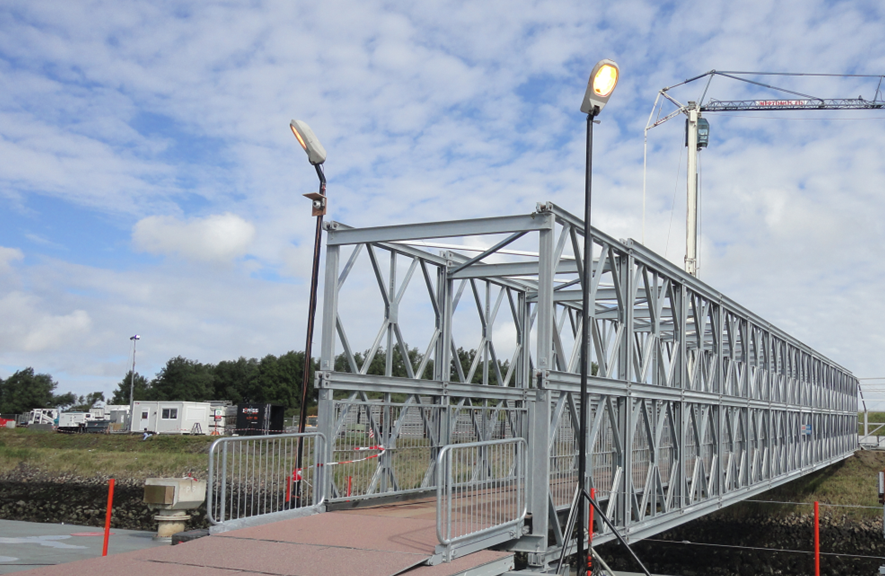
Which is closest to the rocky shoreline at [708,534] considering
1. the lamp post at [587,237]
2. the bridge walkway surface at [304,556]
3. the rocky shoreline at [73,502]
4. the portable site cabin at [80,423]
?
the rocky shoreline at [73,502]

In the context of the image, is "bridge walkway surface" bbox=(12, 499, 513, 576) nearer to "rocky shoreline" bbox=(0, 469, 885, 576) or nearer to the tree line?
"rocky shoreline" bbox=(0, 469, 885, 576)

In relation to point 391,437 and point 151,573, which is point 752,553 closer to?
point 391,437

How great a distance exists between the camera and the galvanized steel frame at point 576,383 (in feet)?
32.8

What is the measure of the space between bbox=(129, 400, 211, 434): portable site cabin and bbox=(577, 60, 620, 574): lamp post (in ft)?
169

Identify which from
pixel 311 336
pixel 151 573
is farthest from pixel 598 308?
pixel 151 573

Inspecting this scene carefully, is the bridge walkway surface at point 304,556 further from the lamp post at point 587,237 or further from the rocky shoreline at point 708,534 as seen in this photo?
the rocky shoreline at point 708,534

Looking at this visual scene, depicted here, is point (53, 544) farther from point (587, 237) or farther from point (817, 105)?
point (817, 105)

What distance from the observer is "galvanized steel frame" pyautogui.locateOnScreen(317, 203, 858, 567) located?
1000 centimetres

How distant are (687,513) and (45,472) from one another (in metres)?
34.7

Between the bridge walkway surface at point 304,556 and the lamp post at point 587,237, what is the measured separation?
4.79 ft

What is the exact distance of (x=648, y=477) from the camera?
533 inches

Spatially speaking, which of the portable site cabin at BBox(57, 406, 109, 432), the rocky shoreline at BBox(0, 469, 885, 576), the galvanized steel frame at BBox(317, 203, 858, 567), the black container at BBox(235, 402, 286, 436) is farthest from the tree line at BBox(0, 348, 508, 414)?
the galvanized steel frame at BBox(317, 203, 858, 567)

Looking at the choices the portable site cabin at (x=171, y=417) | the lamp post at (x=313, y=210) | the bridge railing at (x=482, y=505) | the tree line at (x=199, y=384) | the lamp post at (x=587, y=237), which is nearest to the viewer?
the bridge railing at (x=482, y=505)

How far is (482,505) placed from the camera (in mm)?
8992
